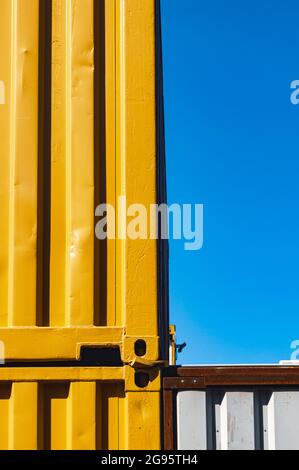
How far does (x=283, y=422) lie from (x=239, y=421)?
0.70ft

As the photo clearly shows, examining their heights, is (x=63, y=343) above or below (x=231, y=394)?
above

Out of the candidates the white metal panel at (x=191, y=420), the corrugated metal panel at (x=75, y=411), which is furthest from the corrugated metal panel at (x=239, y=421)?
the corrugated metal panel at (x=75, y=411)

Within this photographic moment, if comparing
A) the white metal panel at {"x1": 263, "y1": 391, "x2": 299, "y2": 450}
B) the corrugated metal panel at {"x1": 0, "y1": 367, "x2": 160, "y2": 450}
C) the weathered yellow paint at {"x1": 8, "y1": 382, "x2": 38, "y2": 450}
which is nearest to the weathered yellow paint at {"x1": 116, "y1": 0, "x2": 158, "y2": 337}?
the corrugated metal panel at {"x1": 0, "y1": 367, "x2": 160, "y2": 450}

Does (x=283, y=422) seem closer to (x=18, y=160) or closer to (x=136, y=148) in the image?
(x=136, y=148)

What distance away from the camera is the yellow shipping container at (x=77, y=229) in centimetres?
287

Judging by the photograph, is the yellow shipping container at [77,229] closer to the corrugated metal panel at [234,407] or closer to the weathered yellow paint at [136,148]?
the weathered yellow paint at [136,148]

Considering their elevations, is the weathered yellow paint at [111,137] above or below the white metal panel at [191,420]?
above

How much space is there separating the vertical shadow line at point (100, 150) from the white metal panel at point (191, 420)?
0.54 meters

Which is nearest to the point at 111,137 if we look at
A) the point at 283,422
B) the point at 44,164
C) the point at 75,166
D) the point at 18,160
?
the point at 75,166

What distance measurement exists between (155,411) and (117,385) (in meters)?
0.22
